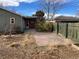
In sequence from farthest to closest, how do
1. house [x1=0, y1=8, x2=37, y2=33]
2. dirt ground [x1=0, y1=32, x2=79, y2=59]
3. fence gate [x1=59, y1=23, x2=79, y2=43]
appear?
house [x1=0, y1=8, x2=37, y2=33] → fence gate [x1=59, y1=23, x2=79, y2=43] → dirt ground [x1=0, y1=32, x2=79, y2=59]

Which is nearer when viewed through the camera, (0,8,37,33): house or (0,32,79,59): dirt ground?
(0,32,79,59): dirt ground

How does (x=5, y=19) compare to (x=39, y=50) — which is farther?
(x=5, y=19)

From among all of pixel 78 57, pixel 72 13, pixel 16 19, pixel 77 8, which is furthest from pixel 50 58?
pixel 72 13

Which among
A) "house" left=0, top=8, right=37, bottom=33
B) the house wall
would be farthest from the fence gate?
the house wall

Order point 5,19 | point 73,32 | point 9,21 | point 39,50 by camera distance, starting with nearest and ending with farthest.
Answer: point 39,50 < point 73,32 < point 5,19 < point 9,21

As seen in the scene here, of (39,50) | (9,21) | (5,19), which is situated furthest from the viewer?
(9,21)

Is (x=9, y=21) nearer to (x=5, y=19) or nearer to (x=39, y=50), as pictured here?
(x=5, y=19)

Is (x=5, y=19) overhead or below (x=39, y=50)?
overhead

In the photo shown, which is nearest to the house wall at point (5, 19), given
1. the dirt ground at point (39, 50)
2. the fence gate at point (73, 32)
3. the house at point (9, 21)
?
the house at point (9, 21)

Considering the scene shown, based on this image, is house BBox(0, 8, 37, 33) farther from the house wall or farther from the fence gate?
the fence gate

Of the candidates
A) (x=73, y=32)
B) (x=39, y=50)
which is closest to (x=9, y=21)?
(x=73, y=32)

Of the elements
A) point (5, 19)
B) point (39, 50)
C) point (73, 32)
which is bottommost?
point (39, 50)

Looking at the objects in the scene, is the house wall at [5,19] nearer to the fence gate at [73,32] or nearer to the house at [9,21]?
the house at [9,21]

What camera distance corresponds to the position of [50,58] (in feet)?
31.2
